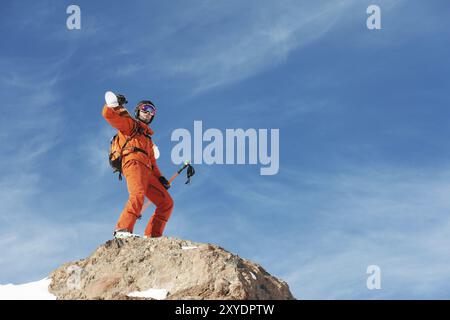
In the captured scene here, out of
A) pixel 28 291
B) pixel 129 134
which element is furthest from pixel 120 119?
pixel 28 291

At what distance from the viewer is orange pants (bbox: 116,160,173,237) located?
13.1 metres

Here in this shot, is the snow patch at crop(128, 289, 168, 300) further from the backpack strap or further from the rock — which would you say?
the backpack strap

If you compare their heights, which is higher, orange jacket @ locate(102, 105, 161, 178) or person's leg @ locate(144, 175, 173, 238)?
orange jacket @ locate(102, 105, 161, 178)

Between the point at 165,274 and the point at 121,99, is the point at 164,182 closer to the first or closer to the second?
the point at 121,99

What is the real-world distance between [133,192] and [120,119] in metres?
1.60

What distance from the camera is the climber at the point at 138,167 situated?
1316cm

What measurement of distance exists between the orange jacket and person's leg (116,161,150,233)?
19 cm

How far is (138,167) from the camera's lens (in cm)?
1362

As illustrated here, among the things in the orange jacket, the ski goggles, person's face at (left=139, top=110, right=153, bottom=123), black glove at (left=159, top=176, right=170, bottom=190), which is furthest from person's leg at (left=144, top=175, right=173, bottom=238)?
the ski goggles

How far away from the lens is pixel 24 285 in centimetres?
1232

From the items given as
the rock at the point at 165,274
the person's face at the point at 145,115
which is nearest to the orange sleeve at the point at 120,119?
the person's face at the point at 145,115
